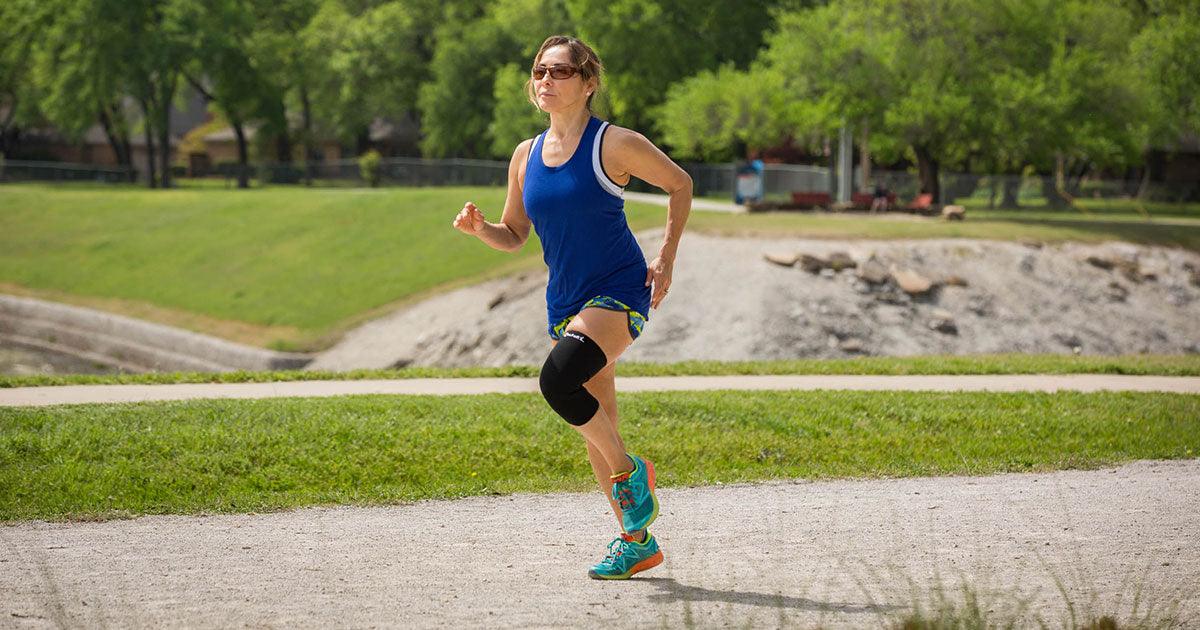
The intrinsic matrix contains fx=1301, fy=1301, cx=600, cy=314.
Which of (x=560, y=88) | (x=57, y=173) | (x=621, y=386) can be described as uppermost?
(x=560, y=88)

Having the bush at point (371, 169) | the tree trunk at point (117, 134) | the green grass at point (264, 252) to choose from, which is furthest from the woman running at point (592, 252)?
the tree trunk at point (117, 134)

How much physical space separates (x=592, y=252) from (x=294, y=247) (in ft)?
107

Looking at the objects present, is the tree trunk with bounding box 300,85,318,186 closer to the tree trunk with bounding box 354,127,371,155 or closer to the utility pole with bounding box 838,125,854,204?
the tree trunk with bounding box 354,127,371,155

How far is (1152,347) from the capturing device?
23484 mm

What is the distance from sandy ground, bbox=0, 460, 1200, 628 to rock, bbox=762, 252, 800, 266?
1681cm

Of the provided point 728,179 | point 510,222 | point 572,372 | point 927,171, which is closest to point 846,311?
point 927,171

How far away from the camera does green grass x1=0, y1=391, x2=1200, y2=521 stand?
28.0ft

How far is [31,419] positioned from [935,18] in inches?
1156

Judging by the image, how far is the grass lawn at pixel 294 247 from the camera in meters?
29.2

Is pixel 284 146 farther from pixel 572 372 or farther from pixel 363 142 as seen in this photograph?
pixel 572 372

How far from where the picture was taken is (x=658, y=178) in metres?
6.09

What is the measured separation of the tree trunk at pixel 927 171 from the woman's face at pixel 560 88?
3160 centimetres

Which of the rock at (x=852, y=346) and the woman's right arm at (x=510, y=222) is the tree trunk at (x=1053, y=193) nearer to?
the rock at (x=852, y=346)

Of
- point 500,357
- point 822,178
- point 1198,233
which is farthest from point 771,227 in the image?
point 822,178
